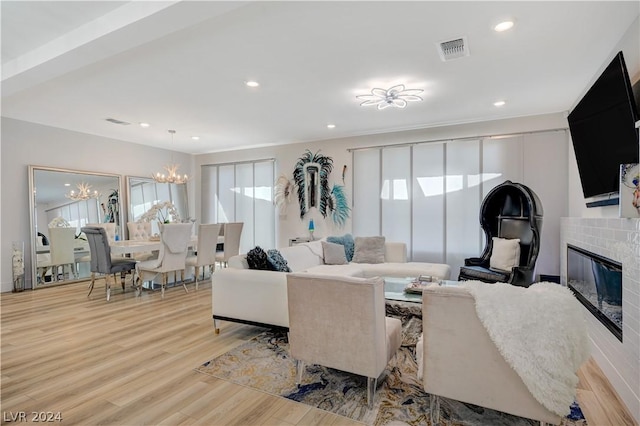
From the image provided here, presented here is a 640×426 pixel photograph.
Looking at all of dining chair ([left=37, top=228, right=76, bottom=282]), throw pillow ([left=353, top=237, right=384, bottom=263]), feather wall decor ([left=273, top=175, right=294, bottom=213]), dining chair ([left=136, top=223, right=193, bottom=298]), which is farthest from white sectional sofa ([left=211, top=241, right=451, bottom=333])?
dining chair ([left=37, top=228, right=76, bottom=282])

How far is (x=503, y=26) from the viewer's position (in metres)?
2.65

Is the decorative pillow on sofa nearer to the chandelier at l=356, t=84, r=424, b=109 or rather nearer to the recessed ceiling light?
the chandelier at l=356, t=84, r=424, b=109

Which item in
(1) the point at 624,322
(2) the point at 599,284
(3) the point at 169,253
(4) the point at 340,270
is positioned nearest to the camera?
(1) the point at 624,322

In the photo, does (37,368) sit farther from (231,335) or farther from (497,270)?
(497,270)

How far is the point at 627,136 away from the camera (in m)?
2.33

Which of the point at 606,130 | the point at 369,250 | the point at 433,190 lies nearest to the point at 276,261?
the point at 369,250

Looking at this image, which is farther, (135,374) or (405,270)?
(405,270)

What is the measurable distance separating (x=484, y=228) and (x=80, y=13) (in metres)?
5.12

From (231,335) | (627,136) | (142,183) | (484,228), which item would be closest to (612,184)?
(627,136)

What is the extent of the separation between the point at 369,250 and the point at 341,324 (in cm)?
321

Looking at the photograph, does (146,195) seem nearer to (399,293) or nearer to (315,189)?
(315,189)

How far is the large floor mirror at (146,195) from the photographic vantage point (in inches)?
270

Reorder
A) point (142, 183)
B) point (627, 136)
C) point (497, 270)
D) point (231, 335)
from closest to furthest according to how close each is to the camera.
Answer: point (627, 136)
point (231, 335)
point (497, 270)
point (142, 183)

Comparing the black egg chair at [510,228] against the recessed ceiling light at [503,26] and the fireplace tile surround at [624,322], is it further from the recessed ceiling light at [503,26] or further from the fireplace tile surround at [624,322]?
the recessed ceiling light at [503,26]
